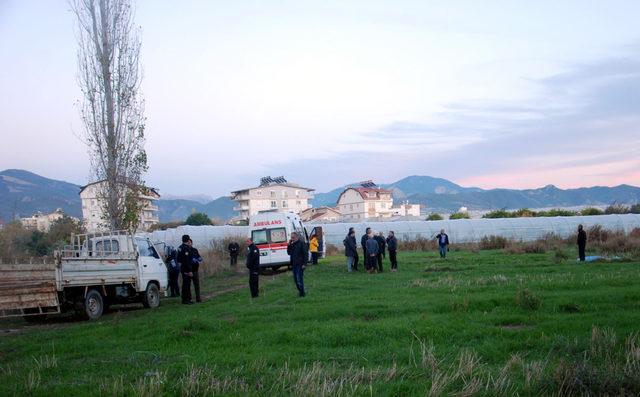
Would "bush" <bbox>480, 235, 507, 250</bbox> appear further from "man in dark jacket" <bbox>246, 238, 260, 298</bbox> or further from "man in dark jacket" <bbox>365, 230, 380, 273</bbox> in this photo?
"man in dark jacket" <bbox>246, 238, 260, 298</bbox>

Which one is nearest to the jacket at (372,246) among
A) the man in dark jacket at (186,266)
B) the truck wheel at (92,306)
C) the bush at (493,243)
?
the man in dark jacket at (186,266)

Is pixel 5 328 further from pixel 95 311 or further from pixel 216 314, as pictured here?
pixel 216 314

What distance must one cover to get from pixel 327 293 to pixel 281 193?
92.8 meters

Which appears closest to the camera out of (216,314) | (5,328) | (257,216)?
(216,314)

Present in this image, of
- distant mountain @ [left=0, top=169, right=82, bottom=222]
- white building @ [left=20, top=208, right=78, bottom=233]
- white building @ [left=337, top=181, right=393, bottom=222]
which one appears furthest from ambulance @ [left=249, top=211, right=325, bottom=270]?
distant mountain @ [left=0, top=169, right=82, bottom=222]

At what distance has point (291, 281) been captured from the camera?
23797mm

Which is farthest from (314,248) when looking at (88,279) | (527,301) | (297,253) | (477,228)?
(477,228)

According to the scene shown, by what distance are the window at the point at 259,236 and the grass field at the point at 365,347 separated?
14.2 meters

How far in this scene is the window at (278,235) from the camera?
30.4m

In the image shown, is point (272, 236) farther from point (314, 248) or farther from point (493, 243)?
point (493, 243)

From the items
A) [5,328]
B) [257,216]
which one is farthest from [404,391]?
[257,216]

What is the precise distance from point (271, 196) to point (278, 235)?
256 feet

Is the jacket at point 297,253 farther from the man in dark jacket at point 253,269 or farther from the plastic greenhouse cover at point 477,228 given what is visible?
the plastic greenhouse cover at point 477,228

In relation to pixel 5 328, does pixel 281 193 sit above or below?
above
